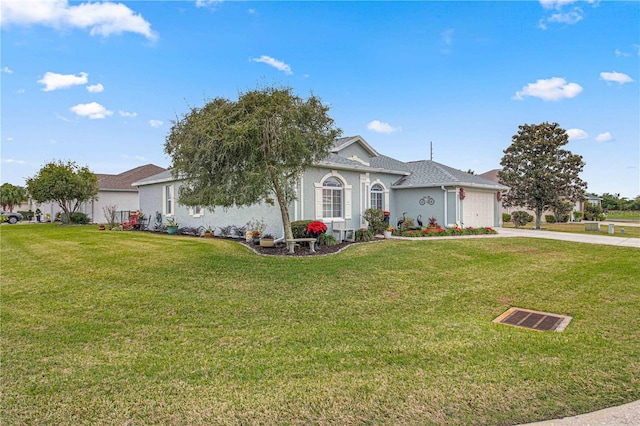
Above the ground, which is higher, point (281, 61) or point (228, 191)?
point (281, 61)

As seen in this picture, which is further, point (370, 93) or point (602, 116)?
point (370, 93)

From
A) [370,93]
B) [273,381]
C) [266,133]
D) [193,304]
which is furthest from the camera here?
[370,93]

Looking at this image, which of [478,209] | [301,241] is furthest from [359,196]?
[478,209]

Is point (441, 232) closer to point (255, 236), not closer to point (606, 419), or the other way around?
point (255, 236)

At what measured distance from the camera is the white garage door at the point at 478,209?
17812 mm

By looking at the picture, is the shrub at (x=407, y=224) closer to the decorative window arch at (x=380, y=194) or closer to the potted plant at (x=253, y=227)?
the decorative window arch at (x=380, y=194)

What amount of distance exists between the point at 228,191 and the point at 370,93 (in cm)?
1136

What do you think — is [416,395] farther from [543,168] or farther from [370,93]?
[543,168]

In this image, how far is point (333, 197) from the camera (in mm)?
15008

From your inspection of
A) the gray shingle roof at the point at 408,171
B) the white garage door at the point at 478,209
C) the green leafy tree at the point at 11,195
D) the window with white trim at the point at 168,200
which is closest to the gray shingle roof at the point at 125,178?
the gray shingle roof at the point at 408,171

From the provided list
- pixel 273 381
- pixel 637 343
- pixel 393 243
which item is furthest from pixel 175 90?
pixel 637 343

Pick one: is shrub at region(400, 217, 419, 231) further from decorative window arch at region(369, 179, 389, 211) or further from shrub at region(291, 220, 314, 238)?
shrub at region(291, 220, 314, 238)

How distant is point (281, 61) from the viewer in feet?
49.6

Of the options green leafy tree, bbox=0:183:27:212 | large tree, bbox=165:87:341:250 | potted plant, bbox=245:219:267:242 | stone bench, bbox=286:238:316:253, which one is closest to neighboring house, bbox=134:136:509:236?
potted plant, bbox=245:219:267:242
